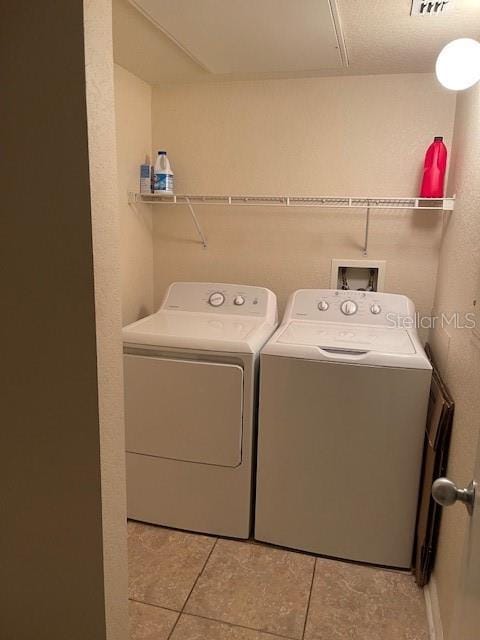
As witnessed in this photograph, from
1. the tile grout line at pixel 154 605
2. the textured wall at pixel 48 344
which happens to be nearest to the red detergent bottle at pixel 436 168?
the textured wall at pixel 48 344

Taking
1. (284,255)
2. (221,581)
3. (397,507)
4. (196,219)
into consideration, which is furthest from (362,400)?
(196,219)

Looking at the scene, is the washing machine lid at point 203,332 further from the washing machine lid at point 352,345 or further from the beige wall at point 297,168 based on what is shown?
the beige wall at point 297,168

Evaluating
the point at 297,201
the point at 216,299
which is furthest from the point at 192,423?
the point at 297,201

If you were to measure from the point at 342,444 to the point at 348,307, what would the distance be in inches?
29.4

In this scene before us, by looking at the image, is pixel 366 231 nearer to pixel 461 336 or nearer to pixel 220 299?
pixel 220 299

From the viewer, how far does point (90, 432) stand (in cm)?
110

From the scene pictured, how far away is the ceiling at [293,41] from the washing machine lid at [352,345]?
1249 millimetres

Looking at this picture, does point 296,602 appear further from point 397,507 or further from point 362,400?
point 362,400

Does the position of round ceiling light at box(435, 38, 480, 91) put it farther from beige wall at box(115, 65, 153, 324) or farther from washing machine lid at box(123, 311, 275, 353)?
beige wall at box(115, 65, 153, 324)

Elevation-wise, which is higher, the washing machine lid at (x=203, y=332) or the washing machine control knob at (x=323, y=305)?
the washing machine control knob at (x=323, y=305)

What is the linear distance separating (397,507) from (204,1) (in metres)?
2.06

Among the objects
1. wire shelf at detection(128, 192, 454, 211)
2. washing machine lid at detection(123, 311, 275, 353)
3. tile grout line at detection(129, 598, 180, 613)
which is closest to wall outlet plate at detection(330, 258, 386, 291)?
wire shelf at detection(128, 192, 454, 211)

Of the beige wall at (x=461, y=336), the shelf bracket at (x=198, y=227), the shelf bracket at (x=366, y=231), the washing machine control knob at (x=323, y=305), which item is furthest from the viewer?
the shelf bracket at (x=198, y=227)

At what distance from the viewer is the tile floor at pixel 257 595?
5.53 ft
